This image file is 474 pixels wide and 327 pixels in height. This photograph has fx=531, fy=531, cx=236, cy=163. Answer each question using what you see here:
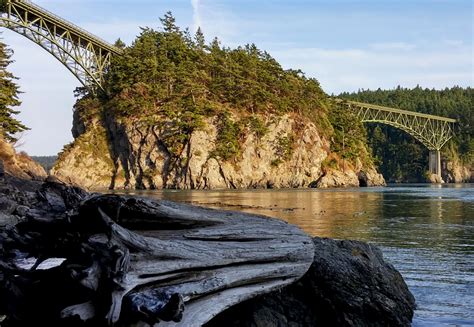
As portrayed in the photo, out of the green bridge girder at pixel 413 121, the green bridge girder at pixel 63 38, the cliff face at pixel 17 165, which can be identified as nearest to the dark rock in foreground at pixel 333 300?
the cliff face at pixel 17 165

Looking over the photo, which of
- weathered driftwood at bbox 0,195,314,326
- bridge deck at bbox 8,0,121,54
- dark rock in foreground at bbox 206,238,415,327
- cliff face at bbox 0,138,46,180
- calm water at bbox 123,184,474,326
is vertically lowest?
calm water at bbox 123,184,474,326

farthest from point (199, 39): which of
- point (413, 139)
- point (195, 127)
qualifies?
point (413, 139)

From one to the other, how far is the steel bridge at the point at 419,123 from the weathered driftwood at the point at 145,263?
10805cm

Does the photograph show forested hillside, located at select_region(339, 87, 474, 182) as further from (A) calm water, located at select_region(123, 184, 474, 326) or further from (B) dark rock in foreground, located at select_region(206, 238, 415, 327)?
(B) dark rock in foreground, located at select_region(206, 238, 415, 327)

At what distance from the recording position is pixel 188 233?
19.5 feet

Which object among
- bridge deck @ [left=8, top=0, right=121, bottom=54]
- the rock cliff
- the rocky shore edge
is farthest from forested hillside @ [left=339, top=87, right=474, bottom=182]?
the rocky shore edge

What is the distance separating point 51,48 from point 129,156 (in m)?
20.5

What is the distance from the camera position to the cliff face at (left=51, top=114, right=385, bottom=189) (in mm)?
80938

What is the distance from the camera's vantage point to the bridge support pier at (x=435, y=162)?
130 m

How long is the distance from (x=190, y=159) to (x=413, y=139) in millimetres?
93378

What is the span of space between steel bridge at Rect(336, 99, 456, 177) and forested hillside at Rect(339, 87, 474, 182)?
4341 millimetres

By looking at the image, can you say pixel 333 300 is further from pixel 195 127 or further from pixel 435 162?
pixel 435 162

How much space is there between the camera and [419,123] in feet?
422

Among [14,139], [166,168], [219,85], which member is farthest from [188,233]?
[219,85]
